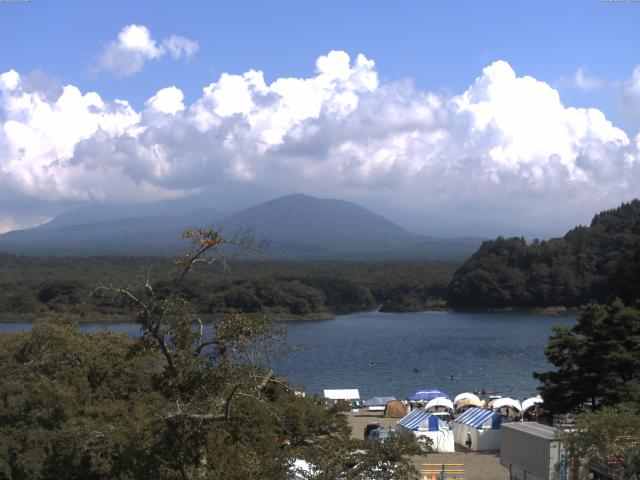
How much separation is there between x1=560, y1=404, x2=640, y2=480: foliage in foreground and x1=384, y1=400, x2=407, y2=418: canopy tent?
13.8m

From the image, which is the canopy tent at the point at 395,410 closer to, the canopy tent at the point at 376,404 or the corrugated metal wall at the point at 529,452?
the canopy tent at the point at 376,404

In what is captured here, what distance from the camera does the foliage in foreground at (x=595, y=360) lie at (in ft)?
50.0

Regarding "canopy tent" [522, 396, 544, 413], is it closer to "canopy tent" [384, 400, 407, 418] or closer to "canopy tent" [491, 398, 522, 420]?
"canopy tent" [491, 398, 522, 420]

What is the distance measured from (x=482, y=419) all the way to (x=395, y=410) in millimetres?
5846

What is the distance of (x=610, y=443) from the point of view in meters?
8.54

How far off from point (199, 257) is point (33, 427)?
6543 millimetres

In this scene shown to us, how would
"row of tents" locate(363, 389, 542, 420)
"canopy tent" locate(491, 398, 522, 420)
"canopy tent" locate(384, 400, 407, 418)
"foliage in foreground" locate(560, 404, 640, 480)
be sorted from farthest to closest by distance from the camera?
"canopy tent" locate(384, 400, 407, 418) < "canopy tent" locate(491, 398, 522, 420) < "row of tents" locate(363, 389, 542, 420) < "foliage in foreground" locate(560, 404, 640, 480)

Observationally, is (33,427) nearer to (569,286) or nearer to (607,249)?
(569,286)

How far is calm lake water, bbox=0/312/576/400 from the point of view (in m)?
31.6

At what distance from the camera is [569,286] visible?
65062 millimetres

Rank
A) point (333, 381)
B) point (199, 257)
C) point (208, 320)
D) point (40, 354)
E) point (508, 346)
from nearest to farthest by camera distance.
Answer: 1. point (199, 257)
2. point (40, 354)
3. point (333, 381)
4. point (508, 346)
5. point (208, 320)

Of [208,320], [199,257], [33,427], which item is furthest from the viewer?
[208,320]

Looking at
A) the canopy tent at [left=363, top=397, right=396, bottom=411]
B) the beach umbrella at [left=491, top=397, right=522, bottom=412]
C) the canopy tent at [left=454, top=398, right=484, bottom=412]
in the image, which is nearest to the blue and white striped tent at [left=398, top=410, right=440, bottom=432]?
the beach umbrella at [left=491, top=397, right=522, bottom=412]

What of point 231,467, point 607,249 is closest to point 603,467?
point 231,467
